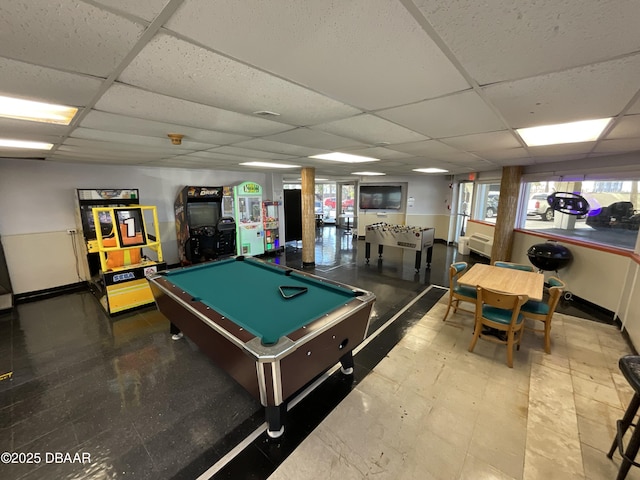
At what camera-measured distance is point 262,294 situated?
8.48 ft

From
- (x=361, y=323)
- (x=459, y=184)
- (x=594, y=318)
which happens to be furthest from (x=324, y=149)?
(x=459, y=184)

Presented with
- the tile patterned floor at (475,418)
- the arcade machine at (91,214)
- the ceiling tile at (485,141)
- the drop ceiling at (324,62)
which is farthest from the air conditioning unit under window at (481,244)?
the arcade machine at (91,214)

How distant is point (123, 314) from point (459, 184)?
9.04 m

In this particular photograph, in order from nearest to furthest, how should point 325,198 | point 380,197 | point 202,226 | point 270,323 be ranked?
point 270,323 < point 202,226 < point 380,197 < point 325,198

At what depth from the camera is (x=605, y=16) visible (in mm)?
801

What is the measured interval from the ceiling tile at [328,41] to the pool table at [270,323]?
1.53 m

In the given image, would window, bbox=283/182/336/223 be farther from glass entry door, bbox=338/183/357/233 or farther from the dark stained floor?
the dark stained floor

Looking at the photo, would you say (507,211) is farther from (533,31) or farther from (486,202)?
(533,31)

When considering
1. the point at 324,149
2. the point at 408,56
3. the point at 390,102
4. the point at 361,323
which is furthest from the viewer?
the point at 324,149

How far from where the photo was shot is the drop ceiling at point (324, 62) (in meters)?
0.80

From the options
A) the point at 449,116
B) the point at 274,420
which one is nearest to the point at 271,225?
the point at 274,420

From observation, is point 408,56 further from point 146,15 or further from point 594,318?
point 594,318

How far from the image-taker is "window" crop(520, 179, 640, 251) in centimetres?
395

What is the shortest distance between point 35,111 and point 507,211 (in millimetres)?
6855
